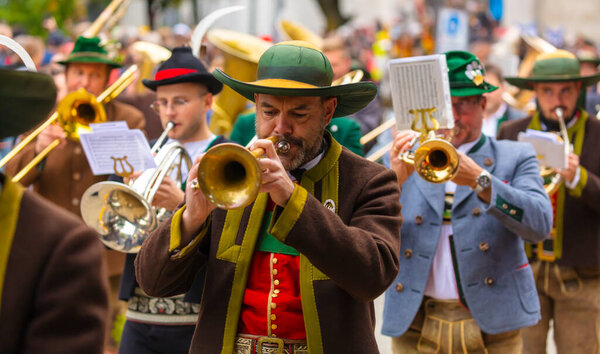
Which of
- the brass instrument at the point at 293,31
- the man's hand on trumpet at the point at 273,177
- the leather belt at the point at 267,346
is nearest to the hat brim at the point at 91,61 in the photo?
the brass instrument at the point at 293,31

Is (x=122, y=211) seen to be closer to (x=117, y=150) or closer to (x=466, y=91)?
(x=117, y=150)

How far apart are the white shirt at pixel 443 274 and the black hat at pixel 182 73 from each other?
64.3 inches

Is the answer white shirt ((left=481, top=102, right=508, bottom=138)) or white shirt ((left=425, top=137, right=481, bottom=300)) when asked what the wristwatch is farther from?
white shirt ((left=481, top=102, right=508, bottom=138))

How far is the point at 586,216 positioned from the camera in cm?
577

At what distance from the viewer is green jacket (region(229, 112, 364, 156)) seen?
594cm

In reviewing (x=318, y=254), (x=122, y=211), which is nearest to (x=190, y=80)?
(x=122, y=211)

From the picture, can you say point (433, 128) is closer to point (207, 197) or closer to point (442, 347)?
point (442, 347)

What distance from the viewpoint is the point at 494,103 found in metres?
9.03

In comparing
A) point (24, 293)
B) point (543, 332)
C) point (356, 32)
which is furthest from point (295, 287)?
point (356, 32)

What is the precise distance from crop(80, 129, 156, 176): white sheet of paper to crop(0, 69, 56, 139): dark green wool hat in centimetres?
215

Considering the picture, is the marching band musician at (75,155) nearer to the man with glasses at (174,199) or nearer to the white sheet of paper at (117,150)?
the white sheet of paper at (117,150)

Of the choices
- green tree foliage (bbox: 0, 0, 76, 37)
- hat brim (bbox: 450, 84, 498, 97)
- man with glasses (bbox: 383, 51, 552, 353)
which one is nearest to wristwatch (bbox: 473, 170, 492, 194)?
man with glasses (bbox: 383, 51, 552, 353)

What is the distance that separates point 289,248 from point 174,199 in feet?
4.10

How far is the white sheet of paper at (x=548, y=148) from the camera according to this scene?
5.40 metres
